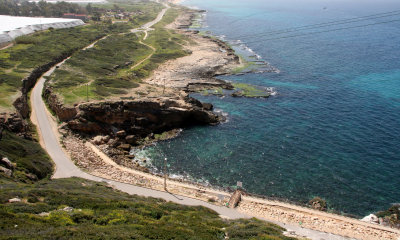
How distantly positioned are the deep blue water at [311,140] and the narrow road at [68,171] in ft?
27.7

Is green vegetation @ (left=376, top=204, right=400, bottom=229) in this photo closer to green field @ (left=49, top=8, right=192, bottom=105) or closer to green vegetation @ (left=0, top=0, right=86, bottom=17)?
green field @ (left=49, top=8, right=192, bottom=105)

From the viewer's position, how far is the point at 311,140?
176 feet

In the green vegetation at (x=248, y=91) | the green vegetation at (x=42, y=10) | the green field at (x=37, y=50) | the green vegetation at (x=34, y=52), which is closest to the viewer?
the green field at (x=37, y=50)

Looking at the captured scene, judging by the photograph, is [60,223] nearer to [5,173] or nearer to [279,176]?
[5,173]

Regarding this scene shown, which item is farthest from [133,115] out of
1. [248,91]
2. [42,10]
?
[42,10]

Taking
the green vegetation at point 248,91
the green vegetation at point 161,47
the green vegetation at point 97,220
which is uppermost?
the green vegetation at point 161,47

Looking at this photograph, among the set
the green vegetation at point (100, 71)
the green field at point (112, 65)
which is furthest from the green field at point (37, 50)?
the green field at point (112, 65)

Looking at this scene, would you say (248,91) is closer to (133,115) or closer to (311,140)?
(311,140)

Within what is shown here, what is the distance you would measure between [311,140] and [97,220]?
42204 mm

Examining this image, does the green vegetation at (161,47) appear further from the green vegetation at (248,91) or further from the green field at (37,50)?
the green vegetation at (248,91)

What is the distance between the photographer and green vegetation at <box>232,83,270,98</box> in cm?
7394

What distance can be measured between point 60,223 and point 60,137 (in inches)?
1212

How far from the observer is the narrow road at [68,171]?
3215cm

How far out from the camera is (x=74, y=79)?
6600 centimetres
